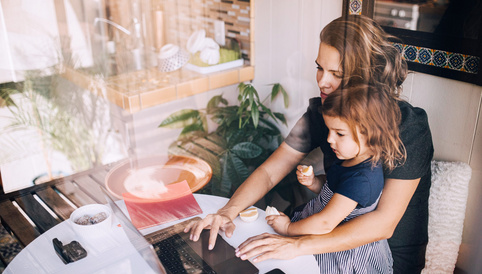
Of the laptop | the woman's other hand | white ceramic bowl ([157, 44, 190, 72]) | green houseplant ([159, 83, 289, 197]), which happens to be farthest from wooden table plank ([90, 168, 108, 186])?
the woman's other hand

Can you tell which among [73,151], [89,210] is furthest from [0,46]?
[89,210]

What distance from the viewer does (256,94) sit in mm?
1270

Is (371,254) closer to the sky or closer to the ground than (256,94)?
closer to the ground

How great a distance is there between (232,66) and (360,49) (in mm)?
495

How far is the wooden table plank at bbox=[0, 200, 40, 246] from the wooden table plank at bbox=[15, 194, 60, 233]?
0.06 ft

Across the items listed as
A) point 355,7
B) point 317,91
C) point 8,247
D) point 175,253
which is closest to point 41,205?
point 8,247

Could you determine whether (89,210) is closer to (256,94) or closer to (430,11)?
(256,94)

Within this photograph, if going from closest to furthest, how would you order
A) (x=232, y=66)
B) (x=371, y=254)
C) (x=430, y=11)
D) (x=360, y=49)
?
(x=430, y=11)
(x=360, y=49)
(x=371, y=254)
(x=232, y=66)

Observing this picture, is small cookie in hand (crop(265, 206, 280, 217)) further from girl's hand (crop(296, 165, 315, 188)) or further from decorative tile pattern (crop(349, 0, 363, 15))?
decorative tile pattern (crop(349, 0, 363, 15))

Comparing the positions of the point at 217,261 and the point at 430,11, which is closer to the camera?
the point at 430,11

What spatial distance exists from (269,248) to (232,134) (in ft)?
1.48

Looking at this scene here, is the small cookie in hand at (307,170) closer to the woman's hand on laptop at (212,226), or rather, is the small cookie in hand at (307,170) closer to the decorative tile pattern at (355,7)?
the woman's hand on laptop at (212,226)

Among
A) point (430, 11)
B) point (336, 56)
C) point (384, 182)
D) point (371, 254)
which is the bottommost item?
point (371, 254)

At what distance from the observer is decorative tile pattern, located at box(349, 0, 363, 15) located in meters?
0.91
